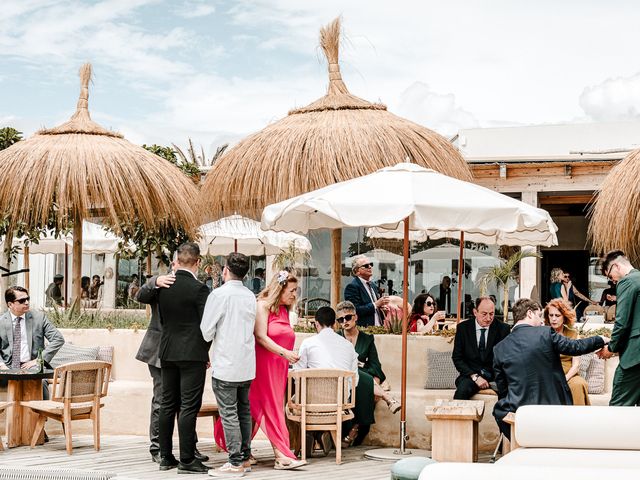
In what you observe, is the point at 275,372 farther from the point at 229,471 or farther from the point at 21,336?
the point at 21,336

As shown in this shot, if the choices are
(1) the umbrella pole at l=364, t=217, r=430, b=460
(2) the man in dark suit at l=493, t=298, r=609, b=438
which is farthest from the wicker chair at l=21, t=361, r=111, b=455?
(2) the man in dark suit at l=493, t=298, r=609, b=438

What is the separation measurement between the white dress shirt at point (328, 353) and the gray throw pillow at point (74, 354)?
2.83 metres

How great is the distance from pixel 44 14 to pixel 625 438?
13264mm

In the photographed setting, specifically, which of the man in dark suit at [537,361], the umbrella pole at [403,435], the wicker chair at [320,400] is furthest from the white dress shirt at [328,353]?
the man in dark suit at [537,361]

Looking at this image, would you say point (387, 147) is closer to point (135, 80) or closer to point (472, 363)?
point (472, 363)

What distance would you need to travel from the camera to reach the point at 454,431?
23.3 feet

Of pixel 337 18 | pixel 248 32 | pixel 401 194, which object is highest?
pixel 248 32

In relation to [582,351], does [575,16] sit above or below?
above

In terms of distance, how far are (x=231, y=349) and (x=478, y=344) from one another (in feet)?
8.40

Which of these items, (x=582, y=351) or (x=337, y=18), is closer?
(x=582, y=351)

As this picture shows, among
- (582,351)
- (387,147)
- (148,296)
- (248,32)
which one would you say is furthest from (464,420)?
(248,32)

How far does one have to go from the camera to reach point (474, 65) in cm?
1833

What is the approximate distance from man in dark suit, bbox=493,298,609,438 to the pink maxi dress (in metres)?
1.80

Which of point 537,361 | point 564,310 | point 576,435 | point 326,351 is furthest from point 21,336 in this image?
point 576,435
